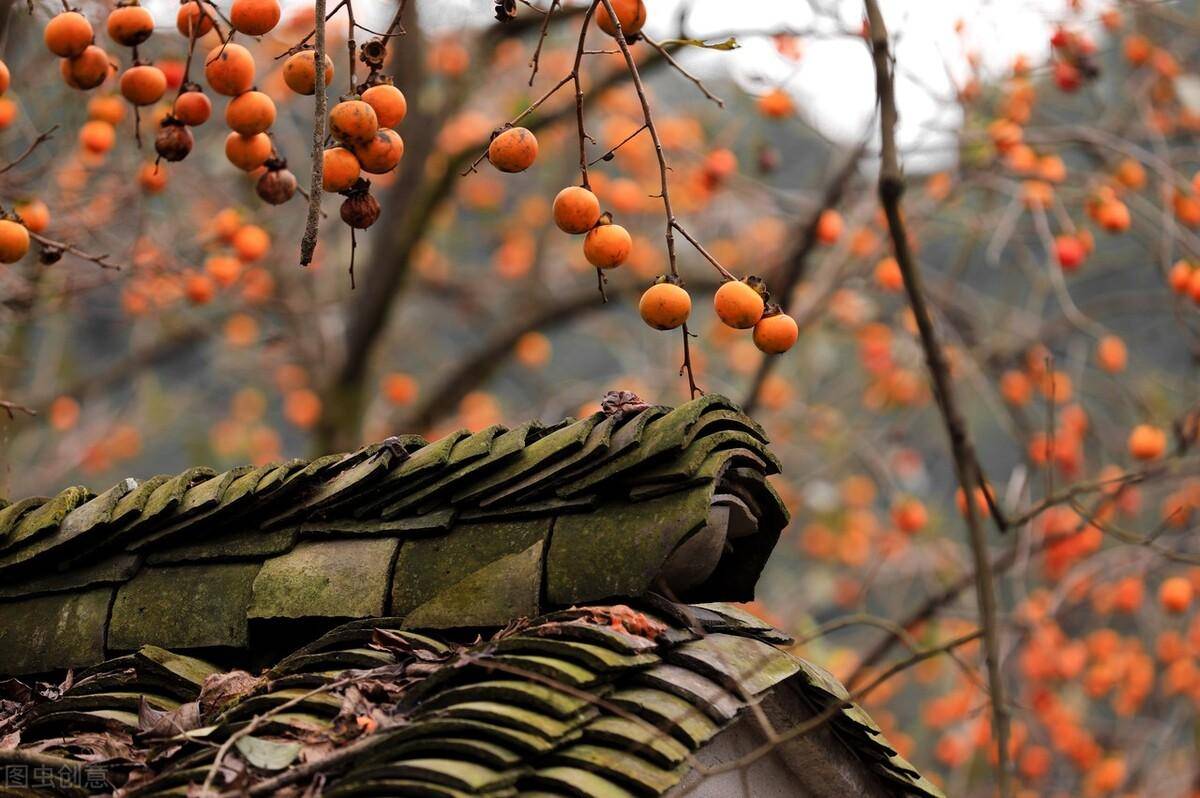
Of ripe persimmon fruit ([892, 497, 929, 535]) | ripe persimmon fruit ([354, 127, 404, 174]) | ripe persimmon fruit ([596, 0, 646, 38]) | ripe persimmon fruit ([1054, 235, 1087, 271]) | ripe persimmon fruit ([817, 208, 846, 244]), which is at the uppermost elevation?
ripe persimmon fruit ([817, 208, 846, 244])

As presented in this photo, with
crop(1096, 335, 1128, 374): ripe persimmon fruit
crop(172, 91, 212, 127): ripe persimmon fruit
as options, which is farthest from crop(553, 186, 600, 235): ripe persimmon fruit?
crop(1096, 335, 1128, 374): ripe persimmon fruit

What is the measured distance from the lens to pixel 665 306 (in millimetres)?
2459

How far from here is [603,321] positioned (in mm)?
11219

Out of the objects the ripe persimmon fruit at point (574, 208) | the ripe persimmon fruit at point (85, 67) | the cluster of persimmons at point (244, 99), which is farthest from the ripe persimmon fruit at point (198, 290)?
the ripe persimmon fruit at point (574, 208)

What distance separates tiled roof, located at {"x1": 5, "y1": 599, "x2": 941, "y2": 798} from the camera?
6.07 ft

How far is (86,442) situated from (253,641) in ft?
25.5

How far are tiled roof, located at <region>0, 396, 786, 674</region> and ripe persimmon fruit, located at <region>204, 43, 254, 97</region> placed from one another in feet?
2.50

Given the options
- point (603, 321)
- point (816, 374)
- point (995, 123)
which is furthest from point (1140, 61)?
point (603, 321)

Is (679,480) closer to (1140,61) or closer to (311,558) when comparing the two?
(311,558)

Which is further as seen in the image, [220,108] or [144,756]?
[220,108]

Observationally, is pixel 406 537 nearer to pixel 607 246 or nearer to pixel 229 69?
pixel 607 246

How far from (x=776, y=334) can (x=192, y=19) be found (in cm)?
137

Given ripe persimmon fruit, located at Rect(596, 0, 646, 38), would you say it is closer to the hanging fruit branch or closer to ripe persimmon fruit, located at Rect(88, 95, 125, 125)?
the hanging fruit branch

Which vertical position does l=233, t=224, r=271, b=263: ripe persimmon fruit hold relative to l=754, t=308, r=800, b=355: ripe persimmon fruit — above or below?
above
